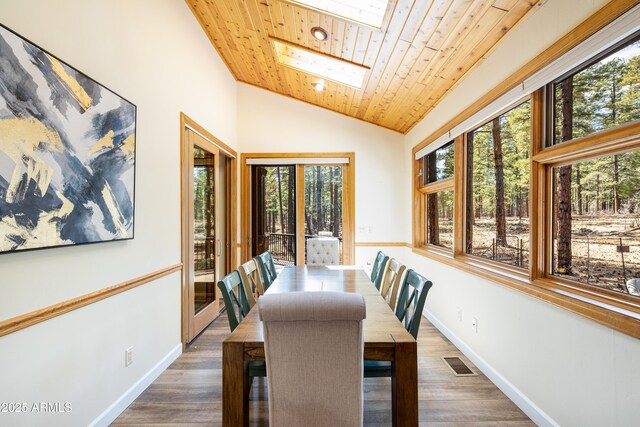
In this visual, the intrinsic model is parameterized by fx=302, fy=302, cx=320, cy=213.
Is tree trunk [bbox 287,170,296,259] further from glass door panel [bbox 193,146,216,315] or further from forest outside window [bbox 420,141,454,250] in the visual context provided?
forest outside window [bbox 420,141,454,250]

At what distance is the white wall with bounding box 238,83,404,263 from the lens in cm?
481

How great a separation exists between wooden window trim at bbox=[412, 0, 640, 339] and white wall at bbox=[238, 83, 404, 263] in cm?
182

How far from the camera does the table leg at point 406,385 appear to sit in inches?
55.8

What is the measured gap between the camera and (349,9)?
2467mm

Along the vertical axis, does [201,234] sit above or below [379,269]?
above

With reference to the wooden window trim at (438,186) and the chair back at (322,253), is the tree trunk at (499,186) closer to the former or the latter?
the wooden window trim at (438,186)

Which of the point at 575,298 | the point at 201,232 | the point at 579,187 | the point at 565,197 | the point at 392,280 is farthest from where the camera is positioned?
the point at 201,232

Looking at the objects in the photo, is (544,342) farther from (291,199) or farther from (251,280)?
(291,199)

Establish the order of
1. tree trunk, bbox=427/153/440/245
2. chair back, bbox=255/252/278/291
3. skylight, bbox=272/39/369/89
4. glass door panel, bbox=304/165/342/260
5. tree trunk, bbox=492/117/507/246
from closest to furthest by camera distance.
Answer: tree trunk, bbox=492/117/507/246 < chair back, bbox=255/252/278/291 < skylight, bbox=272/39/369/89 < tree trunk, bbox=427/153/440/245 < glass door panel, bbox=304/165/342/260

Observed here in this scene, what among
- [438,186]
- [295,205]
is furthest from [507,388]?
[295,205]

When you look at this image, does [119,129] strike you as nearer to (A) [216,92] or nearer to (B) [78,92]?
(B) [78,92]

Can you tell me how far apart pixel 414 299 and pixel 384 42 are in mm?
2135

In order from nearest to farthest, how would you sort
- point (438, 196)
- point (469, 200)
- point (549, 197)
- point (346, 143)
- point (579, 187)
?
point (579, 187) < point (549, 197) < point (469, 200) < point (438, 196) < point (346, 143)

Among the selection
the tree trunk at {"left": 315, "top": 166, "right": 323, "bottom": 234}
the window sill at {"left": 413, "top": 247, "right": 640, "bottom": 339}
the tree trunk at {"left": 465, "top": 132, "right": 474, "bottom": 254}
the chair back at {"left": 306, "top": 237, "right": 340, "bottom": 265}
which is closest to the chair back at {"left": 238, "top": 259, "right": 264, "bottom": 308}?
the chair back at {"left": 306, "top": 237, "right": 340, "bottom": 265}
